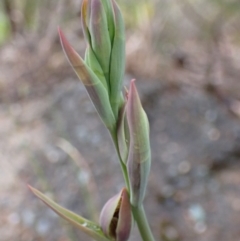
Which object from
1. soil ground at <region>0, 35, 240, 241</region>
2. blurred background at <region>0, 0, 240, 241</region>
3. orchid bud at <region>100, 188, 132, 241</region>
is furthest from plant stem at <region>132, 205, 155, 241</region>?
soil ground at <region>0, 35, 240, 241</region>

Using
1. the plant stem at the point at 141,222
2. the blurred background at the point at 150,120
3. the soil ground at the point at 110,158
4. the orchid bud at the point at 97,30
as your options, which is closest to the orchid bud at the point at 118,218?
the plant stem at the point at 141,222

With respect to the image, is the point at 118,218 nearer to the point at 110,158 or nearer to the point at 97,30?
the point at 97,30

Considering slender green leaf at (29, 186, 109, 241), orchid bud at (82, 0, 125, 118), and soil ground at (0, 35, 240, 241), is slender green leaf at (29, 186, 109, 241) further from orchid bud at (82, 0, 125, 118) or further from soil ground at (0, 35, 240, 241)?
soil ground at (0, 35, 240, 241)

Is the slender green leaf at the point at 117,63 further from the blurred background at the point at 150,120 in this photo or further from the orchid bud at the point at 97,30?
the blurred background at the point at 150,120

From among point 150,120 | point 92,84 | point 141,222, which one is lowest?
point 150,120

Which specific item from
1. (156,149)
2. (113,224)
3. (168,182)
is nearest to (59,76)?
(156,149)

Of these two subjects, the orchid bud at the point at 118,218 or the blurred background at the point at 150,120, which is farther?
the blurred background at the point at 150,120

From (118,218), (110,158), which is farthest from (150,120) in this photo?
(118,218)
